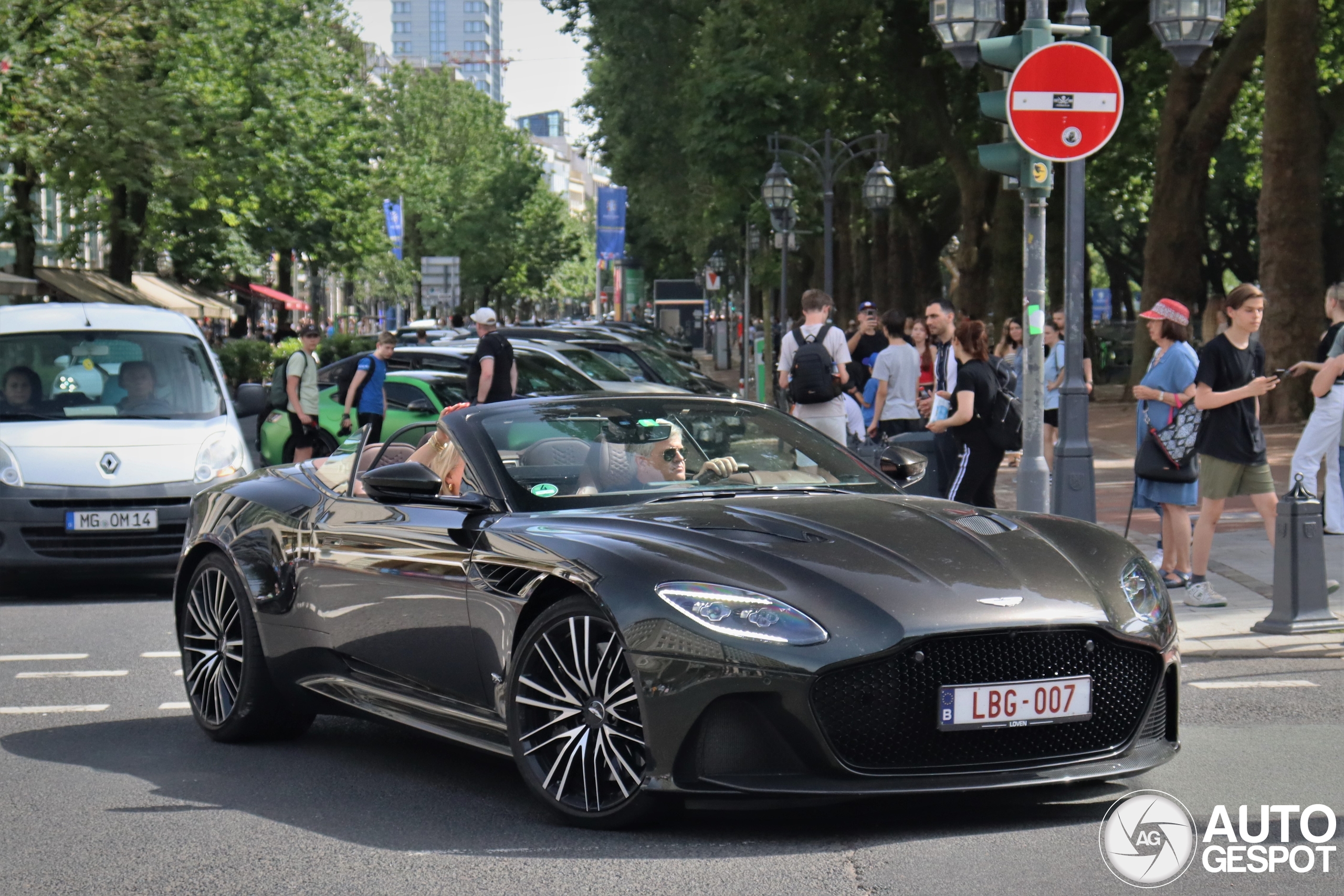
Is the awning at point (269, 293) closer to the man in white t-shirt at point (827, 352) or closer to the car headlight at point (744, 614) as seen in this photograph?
the man in white t-shirt at point (827, 352)

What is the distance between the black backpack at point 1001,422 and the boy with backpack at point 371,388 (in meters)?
8.20

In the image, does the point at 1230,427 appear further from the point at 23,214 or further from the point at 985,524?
the point at 23,214

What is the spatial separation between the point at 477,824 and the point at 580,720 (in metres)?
0.47

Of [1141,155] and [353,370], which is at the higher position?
[1141,155]

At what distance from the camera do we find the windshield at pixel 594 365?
21.5 m

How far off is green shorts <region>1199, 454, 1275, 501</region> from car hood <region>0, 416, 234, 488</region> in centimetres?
607

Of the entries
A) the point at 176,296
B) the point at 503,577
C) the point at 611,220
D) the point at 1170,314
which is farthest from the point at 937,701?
the point at 611,220

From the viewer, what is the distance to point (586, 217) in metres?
195

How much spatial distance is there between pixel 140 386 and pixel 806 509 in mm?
7876

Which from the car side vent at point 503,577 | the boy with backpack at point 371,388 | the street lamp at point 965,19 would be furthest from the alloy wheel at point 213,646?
the boy with backpack at point 371,388

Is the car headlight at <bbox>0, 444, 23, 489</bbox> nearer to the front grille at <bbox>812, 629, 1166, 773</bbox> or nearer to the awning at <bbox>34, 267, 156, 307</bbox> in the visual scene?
the front grille at <bbox>812, 629, 1166, 773</bbox>

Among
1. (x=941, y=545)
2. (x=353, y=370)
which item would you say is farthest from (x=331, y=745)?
(x=353, y=370)

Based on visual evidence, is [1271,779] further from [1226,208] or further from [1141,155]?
[1226,208]

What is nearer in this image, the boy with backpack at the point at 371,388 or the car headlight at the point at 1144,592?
the car headlight at the point at 1144,592
